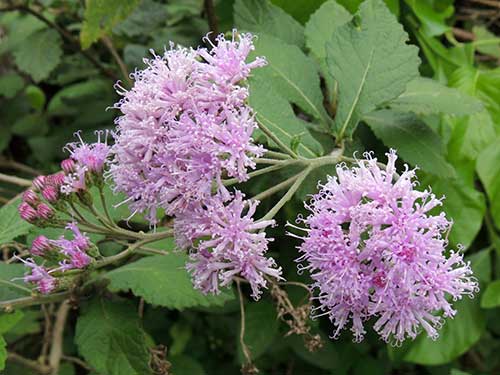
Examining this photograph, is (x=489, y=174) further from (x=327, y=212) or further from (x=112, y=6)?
(x=112, y=6)

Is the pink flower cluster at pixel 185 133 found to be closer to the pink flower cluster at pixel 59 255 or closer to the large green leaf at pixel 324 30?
the pink flower cluster at pixel 59 255

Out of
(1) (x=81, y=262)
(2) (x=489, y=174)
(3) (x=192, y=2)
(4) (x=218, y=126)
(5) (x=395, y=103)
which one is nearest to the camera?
(4) (x=218, y=126)

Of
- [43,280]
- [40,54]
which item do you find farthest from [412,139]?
[40,54]

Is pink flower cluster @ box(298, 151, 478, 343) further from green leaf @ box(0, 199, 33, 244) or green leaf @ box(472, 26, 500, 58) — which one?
green leaf @ box(472, 26, 500, 58)

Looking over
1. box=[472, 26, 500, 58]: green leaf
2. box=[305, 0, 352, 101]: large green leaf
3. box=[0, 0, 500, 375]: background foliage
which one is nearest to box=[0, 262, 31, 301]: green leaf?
box=[0, 0, 500, 375]: background foliage

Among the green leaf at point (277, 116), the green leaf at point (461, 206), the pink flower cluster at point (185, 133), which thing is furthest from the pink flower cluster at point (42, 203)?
the green leaf at point (461, 206)

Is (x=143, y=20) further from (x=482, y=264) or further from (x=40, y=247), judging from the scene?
(x=482, y=264)

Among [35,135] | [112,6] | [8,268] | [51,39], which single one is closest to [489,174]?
[112,6]
